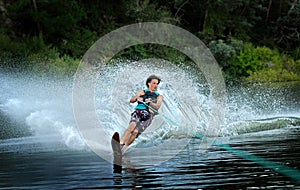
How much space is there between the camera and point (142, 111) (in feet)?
34.7

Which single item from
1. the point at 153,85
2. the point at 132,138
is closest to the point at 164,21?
the point at 153,85

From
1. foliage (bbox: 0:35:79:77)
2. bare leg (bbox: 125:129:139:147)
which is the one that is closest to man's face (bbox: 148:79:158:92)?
bare leg (bbox: 125:129:139:147)

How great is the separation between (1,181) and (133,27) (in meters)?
24.6

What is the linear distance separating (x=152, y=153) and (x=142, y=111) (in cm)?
82

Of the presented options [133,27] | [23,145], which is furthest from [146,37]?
[23,145]

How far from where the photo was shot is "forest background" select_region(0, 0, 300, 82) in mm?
28078

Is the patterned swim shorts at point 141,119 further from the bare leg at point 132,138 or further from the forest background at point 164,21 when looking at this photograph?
the forest background at point 164,21

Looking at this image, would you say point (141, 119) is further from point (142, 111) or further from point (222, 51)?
point (222, 51)

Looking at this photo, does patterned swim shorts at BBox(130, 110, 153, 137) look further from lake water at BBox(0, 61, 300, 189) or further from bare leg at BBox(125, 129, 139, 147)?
lake water at BBox(0, 61, 300, 189)

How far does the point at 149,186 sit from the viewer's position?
23.9 ft

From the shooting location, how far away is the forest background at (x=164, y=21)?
92.1 ft

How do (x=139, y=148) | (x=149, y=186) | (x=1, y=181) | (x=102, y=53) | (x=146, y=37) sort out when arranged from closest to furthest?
(x=149, y=186), (x=1, y=181), (x=139, y=148), (x=102, y=53), (x=146, y=37)

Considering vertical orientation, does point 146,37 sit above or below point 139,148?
above

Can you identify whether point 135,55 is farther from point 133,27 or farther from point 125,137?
point 125,137
